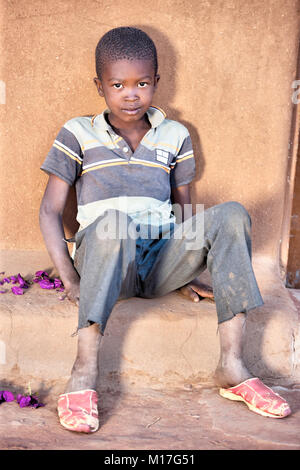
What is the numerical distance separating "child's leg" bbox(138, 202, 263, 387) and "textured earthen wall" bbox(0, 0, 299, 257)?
0.82 meters

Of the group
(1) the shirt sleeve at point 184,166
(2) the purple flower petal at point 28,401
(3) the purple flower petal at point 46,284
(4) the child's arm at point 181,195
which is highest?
(1) the shirt sleeve at point 184,166

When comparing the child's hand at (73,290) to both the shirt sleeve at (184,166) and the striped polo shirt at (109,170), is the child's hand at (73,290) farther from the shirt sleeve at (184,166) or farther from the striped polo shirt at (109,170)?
the shirt sleeve at (184,166)

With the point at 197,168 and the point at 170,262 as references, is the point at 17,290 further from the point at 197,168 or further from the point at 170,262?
the point at 197,168

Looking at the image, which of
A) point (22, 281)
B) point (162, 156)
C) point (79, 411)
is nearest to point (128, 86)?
point (162, 156)

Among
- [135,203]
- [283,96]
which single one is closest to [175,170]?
[135,203]

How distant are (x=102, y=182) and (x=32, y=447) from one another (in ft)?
3.78

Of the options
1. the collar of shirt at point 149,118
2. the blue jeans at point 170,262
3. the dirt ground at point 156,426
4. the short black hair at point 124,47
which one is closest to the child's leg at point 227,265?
the blue jeans at point 170,262

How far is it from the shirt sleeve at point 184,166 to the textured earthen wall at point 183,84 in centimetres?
20

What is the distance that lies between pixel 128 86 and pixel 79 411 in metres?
1.35

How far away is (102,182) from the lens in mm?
2389

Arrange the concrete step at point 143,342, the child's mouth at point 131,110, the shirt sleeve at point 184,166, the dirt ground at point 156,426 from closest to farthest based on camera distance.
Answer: the dirt ground at point 156,426 < the concrete step at point 143,342 < the child's mouth at point 131,110 < the shirt sleeve at point 184,166

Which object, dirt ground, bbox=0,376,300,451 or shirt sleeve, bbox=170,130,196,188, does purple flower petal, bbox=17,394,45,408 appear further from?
shirt sleeve, bbox=170,130,196,188

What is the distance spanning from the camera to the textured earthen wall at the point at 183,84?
267cm

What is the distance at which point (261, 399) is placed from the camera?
77.9 inches
